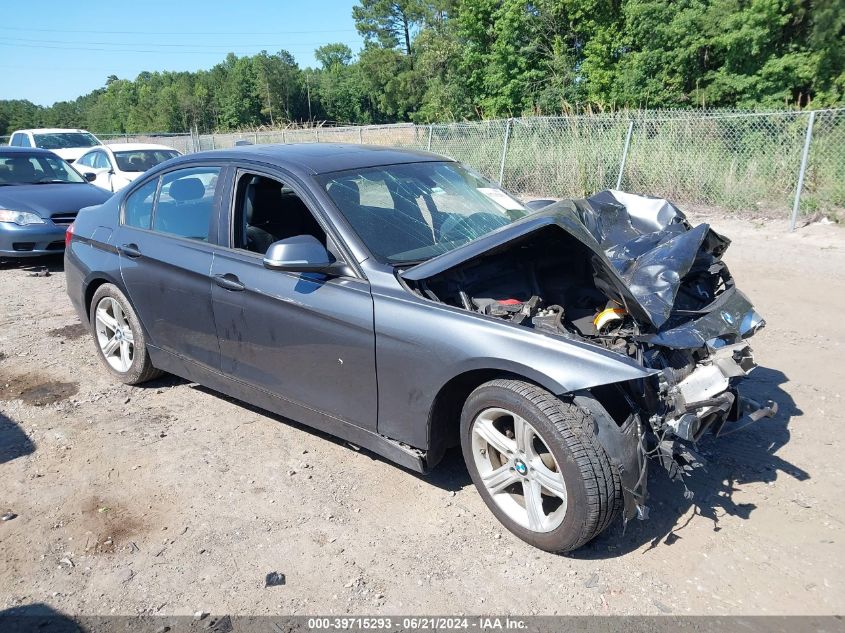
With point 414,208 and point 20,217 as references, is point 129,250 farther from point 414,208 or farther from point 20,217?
point 20,217

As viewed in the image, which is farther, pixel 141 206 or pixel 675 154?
pixel 675 154

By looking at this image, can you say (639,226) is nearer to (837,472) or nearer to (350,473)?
(837,472)

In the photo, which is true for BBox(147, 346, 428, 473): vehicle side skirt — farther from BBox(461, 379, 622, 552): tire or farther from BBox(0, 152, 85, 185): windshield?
BBox(0, 152, 85, 185): windshield

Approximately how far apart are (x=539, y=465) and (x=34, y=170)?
10062mm

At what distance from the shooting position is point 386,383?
3248mm

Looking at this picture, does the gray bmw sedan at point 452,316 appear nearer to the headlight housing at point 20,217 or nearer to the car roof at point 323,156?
the car roof at point 323,156

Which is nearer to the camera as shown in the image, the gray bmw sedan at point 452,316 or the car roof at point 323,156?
the gray bmw sedan at point 452,316

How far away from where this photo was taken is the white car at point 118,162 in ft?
42.4

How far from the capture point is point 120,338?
490cm

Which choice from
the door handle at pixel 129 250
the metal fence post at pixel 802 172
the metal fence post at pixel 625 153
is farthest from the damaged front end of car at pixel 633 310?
the metal fence post at pixel 625 153

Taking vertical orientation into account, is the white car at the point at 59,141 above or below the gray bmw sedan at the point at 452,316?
above

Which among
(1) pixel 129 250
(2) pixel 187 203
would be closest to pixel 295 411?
(2) pixel 187 203

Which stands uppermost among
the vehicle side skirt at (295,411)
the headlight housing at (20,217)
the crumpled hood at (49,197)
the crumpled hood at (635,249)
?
the crumpled hood at (635,249)

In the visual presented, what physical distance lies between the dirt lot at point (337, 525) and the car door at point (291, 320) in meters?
0.50
